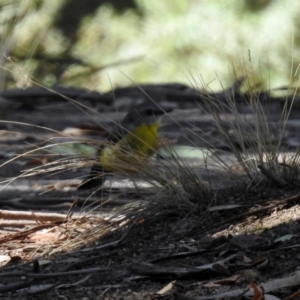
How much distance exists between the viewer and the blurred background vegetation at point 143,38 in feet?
35.0

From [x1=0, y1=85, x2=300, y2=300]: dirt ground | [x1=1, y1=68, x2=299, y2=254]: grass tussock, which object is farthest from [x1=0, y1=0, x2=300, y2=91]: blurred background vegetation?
[x1=1, y1=68, x2=299, y2=254]: grass tussock

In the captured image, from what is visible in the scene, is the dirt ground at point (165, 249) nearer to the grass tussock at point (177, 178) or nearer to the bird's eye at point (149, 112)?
the grass tussock at point (177, 178)

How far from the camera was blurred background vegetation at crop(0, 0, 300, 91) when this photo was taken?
420 inches

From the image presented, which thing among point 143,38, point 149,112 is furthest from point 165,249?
point 143,38

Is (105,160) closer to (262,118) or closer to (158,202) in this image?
(158,202)

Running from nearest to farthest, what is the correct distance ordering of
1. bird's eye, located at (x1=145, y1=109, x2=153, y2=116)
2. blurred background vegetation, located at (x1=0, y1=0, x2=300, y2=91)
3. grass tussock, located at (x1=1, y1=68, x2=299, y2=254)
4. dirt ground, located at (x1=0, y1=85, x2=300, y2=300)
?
dirt ground, located at (x1=0, y1=85, x2=300, y2=300) → grass tussock, located at (x1=1, y1=68, x2=299, y2=254) → bird's eye, located at (x1=145, y1=109, x2=153, y2=116) → blurred background vegetation, located at (x1=0, y1=0, x2=300, y2=91)

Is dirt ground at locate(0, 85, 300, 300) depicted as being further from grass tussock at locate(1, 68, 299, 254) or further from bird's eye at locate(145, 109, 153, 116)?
bird's eye at locate(145, 109, 153, 116)

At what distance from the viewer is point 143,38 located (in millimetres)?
11375

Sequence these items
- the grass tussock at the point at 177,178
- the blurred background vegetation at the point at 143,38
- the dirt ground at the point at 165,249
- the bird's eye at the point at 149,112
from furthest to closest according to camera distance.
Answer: the blurred background vegetation at the point at 143,38
the bird's eye at the point at 149,112
the grass tussock at the point at 177,178
the dirt ground at the point at 165,249

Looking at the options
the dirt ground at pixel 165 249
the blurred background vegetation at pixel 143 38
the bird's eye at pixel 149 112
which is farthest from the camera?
the blurred background vegetation at pixel 143 38

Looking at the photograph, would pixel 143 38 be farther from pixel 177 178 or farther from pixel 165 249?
pixel 165 249

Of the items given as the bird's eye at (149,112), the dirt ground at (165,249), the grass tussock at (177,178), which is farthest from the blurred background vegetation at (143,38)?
the grass tussock at (177,178)

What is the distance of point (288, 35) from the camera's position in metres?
10.5

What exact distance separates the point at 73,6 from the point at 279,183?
796 centimetres
